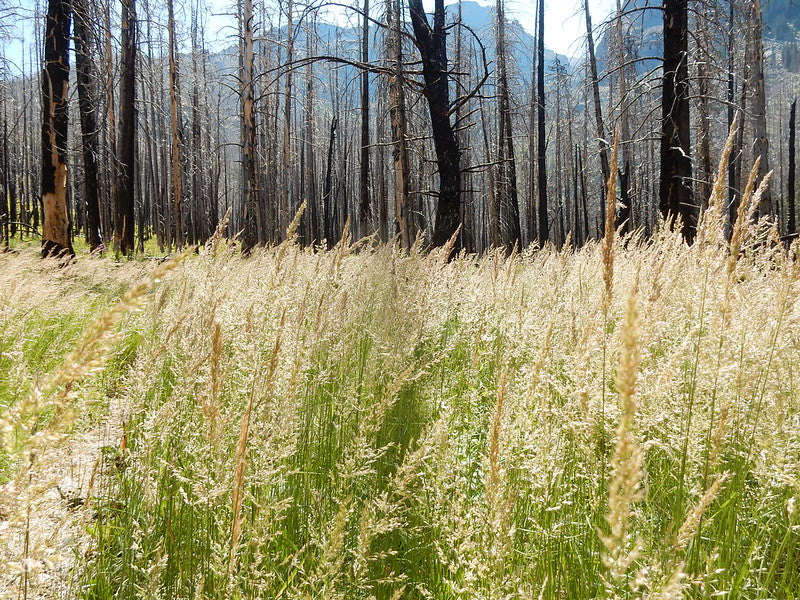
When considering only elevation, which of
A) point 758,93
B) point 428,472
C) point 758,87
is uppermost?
point 758,87

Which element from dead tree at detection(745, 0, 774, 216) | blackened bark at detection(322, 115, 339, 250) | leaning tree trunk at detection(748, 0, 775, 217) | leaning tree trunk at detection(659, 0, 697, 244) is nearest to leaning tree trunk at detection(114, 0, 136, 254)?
blackened bark at detection(322, 115, 339, 250)

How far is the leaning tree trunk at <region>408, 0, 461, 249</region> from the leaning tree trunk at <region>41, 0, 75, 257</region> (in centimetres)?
513

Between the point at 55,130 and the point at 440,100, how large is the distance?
5.64m

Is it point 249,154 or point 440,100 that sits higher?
point 249,154

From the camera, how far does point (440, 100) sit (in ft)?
21.5

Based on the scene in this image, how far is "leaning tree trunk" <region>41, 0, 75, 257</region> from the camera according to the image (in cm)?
715

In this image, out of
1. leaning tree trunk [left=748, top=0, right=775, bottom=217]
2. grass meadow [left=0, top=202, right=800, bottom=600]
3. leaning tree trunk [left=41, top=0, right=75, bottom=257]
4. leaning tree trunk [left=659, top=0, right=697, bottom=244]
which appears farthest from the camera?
leaning tree trunk [left=748, top=0, right=775, bottom=217]

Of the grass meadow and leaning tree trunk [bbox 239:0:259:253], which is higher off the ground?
leaning tree trunk [bbox 239:0:259:253]

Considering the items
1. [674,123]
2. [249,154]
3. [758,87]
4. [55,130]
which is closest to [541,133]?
[758,87]

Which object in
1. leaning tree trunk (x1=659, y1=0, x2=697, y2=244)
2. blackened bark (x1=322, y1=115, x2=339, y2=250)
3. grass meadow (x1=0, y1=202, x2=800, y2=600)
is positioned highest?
blackened bark (x1=322, y1=115, x2=339, y2=250)

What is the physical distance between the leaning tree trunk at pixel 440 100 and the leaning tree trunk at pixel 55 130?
5126mm

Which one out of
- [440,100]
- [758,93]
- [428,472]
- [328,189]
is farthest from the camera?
[328,189]

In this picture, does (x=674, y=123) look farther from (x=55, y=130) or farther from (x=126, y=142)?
(x=126, y=142)

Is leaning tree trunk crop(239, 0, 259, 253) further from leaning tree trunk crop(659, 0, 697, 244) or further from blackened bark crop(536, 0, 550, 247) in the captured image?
blackened bark crop(536, 0, 550, 247)
